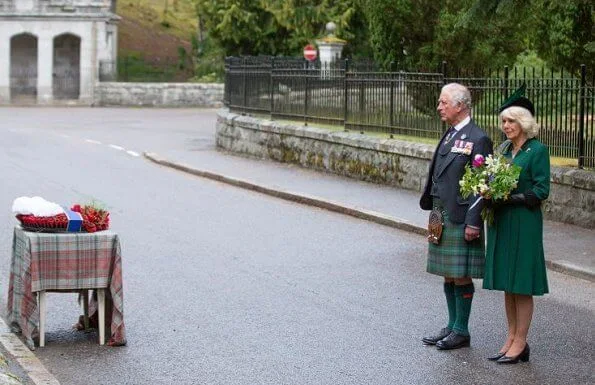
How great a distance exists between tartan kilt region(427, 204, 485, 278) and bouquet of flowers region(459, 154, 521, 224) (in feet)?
1.31

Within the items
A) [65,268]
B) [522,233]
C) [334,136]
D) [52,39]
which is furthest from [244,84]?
[52,39]

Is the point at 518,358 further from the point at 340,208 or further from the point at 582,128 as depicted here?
the point at 340,208

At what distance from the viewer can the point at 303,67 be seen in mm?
24672

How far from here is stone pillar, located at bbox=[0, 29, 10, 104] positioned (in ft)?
186

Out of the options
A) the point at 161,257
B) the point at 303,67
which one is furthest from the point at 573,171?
the point at 303,67

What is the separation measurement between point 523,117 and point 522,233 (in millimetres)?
785

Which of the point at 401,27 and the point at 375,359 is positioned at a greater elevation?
the point at 401,27

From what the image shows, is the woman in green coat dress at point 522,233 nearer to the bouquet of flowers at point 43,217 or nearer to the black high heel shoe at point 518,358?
the black high heel shoe at point 518,358

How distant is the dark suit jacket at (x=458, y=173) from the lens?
30.7ft

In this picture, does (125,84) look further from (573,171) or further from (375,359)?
(375,359)

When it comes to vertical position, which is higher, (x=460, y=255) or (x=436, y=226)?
(x=436, y=226)

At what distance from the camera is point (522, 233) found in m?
9.05

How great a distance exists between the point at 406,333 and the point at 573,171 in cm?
639

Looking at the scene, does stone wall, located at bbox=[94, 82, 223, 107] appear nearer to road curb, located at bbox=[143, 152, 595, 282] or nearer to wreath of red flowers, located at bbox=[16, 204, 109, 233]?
road curb, located at bbox=[143, 152, 595, 282]
